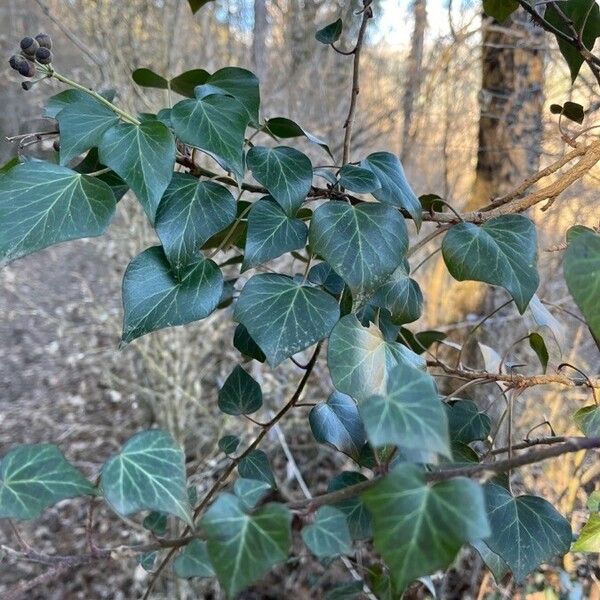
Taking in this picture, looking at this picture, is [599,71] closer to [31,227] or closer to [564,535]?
[564,535]

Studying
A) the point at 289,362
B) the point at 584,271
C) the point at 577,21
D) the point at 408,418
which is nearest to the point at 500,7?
the point at 577,21

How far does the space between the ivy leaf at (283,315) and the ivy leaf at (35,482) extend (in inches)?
6.1

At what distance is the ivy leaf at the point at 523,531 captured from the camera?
44cm

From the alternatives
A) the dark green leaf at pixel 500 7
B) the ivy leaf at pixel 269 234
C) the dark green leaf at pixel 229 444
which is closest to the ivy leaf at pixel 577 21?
the dark green leaf at pixel 500 7

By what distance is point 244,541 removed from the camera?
30 cm

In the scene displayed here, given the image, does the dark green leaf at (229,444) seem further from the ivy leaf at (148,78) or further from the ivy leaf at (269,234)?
the ivy leaf at (148,78)

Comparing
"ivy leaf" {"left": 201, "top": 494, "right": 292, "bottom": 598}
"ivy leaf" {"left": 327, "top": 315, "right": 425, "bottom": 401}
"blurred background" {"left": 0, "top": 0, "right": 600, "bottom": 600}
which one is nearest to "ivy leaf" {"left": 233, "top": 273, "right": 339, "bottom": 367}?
"ivy leaf" {"left": 327, "top": 315, "right": 425, "bottom": 401}

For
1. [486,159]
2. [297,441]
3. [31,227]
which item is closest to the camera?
[31,227]

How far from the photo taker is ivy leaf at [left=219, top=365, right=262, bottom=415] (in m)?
0.63

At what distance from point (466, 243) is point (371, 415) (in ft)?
0.80

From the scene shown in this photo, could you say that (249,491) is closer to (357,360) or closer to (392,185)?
(357,360)

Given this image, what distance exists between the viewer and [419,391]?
31 centimetres

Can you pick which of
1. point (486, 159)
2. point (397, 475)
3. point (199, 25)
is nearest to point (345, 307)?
point (397, 475)

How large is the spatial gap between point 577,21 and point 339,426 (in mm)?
482
